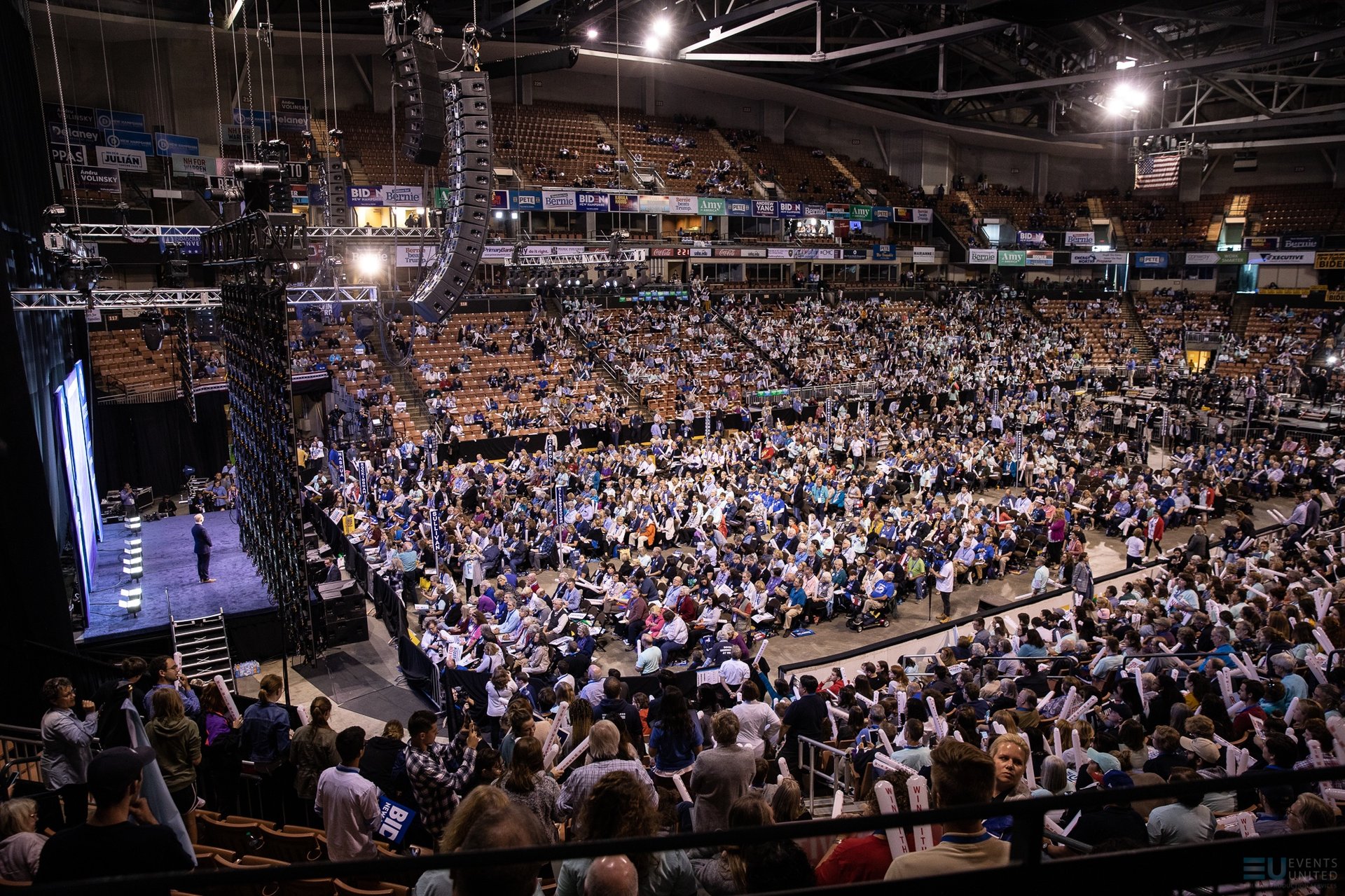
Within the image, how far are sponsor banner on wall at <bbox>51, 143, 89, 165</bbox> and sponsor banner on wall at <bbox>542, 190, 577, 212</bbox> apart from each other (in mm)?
13883

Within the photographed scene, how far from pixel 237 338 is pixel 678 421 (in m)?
15.6

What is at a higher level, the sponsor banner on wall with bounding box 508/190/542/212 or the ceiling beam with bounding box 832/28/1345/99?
the ceiling beam with bounding box 832/28/1345/99

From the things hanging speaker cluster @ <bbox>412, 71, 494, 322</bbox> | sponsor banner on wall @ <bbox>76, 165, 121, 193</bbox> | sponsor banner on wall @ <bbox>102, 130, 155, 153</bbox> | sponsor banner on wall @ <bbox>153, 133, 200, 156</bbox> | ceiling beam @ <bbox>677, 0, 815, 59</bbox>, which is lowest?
hanging speaker cluster @ <bbox>412, 71, 494, 322</bbox>

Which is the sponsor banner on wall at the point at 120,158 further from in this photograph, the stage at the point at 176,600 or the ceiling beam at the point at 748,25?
the ceiling beam at the point at 748,25

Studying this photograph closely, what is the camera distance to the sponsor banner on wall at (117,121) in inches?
830

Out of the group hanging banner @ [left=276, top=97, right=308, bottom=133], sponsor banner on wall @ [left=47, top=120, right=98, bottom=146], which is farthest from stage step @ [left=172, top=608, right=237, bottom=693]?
hanging banner @ [left=276, top=97, right=308, bottom=133]

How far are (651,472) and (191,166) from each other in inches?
607

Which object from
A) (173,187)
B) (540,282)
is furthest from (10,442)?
(173,187)


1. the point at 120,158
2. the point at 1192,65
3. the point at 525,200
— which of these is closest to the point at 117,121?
the point at 120,158

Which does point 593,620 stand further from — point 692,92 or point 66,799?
point 692,92

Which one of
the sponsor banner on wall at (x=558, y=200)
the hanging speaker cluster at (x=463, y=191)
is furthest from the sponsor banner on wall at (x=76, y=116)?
the hanging speaker cluster at (x=463, y=191)

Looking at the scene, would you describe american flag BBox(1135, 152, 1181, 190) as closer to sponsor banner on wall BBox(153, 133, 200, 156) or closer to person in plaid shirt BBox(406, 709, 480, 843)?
sponsor banner on wall BBox(153, 133, 200, 156)

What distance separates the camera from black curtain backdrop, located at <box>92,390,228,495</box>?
20.0 meters

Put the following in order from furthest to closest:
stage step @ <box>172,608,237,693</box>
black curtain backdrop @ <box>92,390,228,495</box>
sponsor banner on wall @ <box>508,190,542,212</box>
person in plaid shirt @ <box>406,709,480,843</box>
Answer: sponsor banner on wall @ <box>508,190,542,212</box>
black curtain backdrop @ <box>92,390,228,495</box>
stage step @ <box>172,608,237,693</box>
person in plaid shirt @ <box>406,709,480,843</box>
